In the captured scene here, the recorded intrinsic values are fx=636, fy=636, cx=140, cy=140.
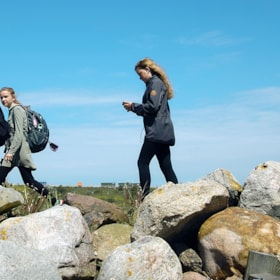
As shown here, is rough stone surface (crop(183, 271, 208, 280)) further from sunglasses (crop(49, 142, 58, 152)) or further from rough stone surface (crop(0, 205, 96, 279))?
sunglasses (crop(49, 142, 58, 152))

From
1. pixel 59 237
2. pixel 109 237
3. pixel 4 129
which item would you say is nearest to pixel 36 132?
pixel 4 129

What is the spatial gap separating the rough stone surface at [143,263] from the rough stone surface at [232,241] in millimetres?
915

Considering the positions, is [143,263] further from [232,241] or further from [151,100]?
[151,100]

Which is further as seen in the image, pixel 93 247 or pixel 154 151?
pixel 154 151

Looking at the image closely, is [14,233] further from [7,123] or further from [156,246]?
[7,123]

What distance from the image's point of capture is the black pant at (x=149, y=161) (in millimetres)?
10344

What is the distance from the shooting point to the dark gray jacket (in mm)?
10211

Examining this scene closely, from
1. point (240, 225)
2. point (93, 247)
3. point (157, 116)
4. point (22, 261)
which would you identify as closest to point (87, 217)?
point (93, 247)

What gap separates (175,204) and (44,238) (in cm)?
183

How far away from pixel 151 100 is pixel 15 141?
8.17ft

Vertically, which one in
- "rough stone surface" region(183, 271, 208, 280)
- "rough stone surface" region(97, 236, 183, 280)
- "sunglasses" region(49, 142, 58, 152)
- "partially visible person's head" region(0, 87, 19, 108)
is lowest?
"rough stone surface" region(183, 271, 208, 280)

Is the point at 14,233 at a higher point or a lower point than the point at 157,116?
lower

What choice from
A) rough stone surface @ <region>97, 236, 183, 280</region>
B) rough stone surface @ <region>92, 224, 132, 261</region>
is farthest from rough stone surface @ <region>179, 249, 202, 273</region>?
rough stone surface @ <region>92, 224, 132, 261</region>

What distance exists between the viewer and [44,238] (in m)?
8.25
